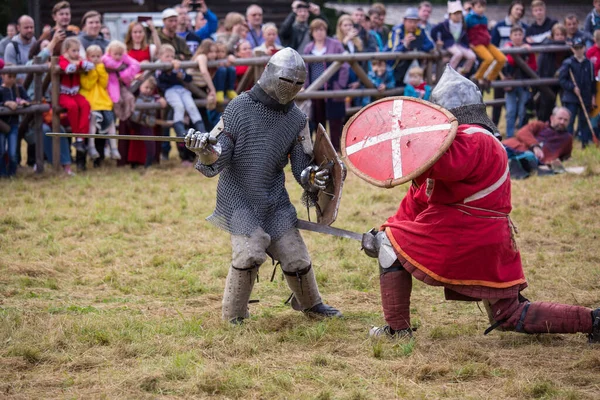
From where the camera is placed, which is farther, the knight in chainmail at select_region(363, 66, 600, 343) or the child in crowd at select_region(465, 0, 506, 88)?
the child in crowd at select_region(465, 0, 506, 88)

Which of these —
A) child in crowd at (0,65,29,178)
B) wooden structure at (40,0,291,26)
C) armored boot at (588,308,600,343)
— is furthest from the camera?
wooden structure at (40,0,291,26)

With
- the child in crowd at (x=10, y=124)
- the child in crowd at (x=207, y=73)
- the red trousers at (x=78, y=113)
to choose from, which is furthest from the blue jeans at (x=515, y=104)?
the child in crowd at (x=10, y=124)

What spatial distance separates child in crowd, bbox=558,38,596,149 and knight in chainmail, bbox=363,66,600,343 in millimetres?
7795

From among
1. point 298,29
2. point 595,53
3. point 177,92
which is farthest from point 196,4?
point 595,53

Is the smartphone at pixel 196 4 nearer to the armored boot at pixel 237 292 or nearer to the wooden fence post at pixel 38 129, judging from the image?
the wooden fence post at pixel 38 129

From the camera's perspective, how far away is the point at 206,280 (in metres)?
5.98

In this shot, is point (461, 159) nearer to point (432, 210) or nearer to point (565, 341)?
point (432, 210)

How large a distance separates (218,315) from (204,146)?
3.66ft

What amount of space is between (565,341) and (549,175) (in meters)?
5.04

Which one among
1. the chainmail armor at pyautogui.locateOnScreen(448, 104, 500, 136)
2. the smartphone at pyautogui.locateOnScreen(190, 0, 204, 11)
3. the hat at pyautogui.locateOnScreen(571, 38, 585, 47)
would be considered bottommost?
the hat at pyautogui.locateOnScreen(571, 38, 585, 47)

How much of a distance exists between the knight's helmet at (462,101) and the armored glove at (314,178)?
710mm

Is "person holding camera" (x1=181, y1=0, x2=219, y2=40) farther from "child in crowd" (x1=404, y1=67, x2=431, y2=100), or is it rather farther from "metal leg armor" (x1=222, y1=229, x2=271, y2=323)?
"metal leg armor" (x1=222, y1=229, x2=271, y2=323)

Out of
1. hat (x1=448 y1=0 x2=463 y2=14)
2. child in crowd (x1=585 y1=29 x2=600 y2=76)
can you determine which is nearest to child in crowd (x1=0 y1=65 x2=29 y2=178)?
hat (x1=448 y1=0 x2=463 y2=14)

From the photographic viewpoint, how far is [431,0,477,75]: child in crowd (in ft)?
37.9
